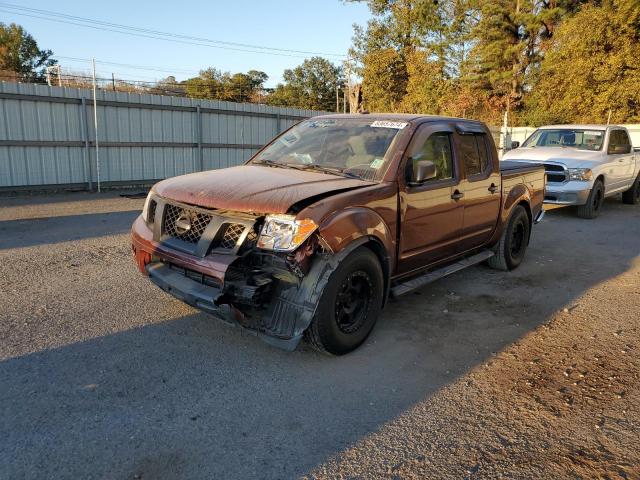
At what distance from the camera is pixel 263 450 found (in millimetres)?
2723

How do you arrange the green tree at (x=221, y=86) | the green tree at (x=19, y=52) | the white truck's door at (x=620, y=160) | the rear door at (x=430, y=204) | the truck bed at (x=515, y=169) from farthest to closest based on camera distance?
1. the green tree at (x=221, y=86)
2. the green tree at (x=19, y=52)
3. the white truck's door at (x=620, y=160)
4. the truck bed at (x=515, y=169)
5. the rear door at (x=430, y=204)

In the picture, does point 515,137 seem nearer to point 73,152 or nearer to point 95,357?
point 73,152

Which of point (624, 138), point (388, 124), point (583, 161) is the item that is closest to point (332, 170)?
point (388, 124)

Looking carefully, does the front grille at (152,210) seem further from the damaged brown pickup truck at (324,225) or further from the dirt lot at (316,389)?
the dirt lot at (316,389)

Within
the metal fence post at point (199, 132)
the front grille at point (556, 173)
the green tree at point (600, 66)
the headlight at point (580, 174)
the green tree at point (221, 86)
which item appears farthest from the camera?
the green tree at point (221, 86)

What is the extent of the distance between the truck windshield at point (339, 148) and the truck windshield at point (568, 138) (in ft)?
28.3

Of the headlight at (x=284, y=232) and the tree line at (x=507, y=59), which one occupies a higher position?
the tree line at (x=507, y=59)

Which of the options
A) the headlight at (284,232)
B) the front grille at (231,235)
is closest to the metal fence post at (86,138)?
the front grille at (231,235)

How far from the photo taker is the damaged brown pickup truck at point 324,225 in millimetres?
3400

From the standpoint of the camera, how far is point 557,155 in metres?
11.0

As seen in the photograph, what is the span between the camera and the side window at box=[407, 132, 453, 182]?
14.5ft

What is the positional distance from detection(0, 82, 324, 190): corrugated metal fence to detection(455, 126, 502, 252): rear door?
10.1 m

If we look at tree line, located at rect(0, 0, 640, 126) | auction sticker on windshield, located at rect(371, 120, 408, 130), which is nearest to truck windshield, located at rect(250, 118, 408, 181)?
auction sticker on windshield, located at rect(371, 120, 408, 130)

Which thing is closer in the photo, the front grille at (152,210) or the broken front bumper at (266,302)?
the broken front bumper at (266,302)
